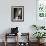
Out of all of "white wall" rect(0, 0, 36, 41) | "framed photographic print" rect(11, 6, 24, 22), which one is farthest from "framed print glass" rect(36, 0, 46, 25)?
"framed photographic print" rect(11, 6, 24, 22)

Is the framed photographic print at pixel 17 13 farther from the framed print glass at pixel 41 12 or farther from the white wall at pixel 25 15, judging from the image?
the framed print glass at pixel 41 12

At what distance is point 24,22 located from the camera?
6699 mm

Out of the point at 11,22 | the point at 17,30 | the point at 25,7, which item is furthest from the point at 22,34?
the point at 25,7

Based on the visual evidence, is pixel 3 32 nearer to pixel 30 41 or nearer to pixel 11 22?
pixel 11 22

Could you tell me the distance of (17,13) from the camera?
6.66 m

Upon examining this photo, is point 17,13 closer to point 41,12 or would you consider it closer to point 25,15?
point 25,15

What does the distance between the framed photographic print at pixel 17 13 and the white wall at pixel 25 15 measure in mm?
134

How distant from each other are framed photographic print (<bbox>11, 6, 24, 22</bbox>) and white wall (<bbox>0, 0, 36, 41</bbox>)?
0.13 metres

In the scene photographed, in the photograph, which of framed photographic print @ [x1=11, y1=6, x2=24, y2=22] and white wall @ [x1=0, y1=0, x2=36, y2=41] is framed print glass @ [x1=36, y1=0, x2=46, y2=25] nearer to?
white wall @ [x1=0, y1=0, x2=36, y2=41]

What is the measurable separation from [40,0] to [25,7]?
743mm

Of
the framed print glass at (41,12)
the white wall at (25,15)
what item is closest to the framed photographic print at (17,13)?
the white wall at (25,15)

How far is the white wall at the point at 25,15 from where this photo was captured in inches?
261

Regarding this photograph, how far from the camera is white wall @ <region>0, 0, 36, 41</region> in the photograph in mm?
6625

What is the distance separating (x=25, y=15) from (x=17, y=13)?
37cm
